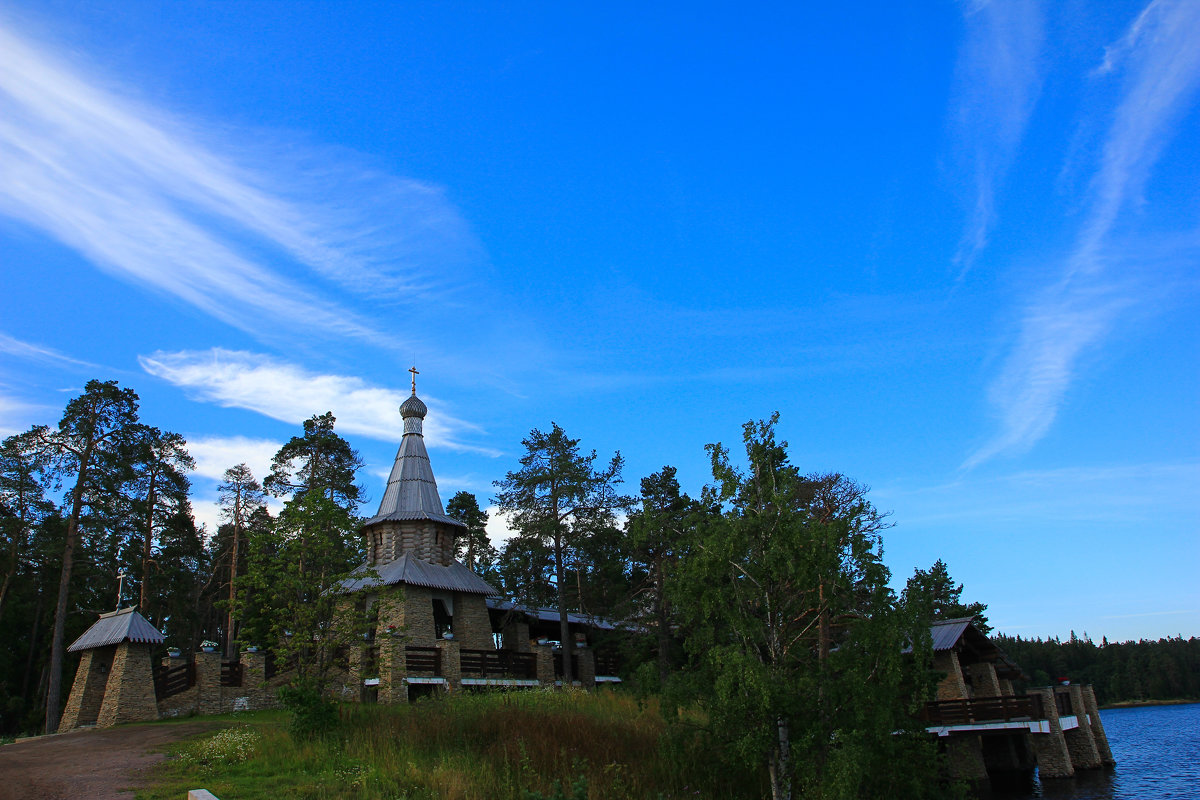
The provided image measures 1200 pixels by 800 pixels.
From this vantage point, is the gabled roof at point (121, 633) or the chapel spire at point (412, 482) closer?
the gabled roof at point (121, 633)

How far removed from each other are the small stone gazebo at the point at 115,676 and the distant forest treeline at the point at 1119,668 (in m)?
88.2

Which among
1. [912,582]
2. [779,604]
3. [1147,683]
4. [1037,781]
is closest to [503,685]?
[779,604]

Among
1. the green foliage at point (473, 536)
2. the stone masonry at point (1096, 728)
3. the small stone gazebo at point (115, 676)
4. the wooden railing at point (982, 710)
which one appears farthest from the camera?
the green foliage at point (473, 536)

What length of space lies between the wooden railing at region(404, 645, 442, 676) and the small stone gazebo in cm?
685

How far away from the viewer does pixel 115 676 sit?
20.3m

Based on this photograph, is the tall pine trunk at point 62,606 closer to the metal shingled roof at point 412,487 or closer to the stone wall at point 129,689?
the stone wall at point 129,689

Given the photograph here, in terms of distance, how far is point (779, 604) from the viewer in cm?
1189

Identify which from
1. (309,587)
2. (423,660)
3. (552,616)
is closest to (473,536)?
(552,616)

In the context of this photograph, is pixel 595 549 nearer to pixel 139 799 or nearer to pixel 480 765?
pixel 480 765

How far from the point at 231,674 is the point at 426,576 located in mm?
6495

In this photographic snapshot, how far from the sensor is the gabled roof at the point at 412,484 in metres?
27.1

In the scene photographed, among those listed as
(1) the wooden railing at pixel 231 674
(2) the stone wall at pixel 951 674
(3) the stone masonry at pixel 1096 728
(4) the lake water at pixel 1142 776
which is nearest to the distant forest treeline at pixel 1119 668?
(4) the lake water at pixel 1142 776

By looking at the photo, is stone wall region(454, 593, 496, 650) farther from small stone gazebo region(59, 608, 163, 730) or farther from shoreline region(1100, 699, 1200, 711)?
shoreline region(1100, 699, 1200, 711)

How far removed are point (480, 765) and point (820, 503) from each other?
22.5 m
